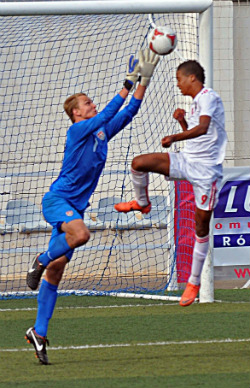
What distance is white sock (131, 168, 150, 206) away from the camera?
7.16 metres

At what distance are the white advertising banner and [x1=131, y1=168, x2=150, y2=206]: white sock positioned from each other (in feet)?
15.9

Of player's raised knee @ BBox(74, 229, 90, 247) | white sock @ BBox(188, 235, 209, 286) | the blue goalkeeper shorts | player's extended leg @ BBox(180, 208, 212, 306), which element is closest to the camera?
player's raised knee @ BBox(74, 229, 90, 247)

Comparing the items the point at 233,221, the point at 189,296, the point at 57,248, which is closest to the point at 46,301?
the point at 57,248

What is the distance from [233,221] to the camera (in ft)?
39.7

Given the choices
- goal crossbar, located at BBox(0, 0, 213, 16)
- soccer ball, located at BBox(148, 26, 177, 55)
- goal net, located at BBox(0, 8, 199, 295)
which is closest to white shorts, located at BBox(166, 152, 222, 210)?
soccer ball, located at BBox(148, 26, 177, 55)

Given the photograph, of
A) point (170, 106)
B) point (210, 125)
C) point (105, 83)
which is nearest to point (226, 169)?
point (170, 106)

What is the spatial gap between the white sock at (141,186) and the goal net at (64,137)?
4.49 metres

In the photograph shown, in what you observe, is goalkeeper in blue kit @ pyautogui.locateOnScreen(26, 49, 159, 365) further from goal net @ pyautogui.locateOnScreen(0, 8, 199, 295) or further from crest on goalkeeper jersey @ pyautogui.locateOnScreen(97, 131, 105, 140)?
goal net @ pyautogui.locateOnScreen(0, 8, 199, 295)

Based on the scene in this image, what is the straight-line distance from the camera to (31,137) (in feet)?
46.9

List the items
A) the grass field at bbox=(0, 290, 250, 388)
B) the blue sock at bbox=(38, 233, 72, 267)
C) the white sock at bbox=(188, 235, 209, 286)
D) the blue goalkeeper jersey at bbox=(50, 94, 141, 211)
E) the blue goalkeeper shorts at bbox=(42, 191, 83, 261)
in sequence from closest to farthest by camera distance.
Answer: the grass field at bbox=(0, 290, 250, 388) → the blue sock at bbox=(38, 233, 72, 267) → the blue goalkeeper shorts at bbox=(42, 191, 83, 261) → the blue goalkeeper jersey at bbox=(50, 94, 141, 211) → the white sock at bbox=(188, 235, 209, 286)

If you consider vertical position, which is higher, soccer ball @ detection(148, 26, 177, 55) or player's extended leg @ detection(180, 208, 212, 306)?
soccer ball @ detection(148, 26, 177, 55)

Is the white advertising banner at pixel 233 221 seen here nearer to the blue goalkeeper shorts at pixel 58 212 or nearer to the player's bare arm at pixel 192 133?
the player's bare arm at pixel 192 133

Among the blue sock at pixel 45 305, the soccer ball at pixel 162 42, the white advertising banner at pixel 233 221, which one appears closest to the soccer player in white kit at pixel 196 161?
the soccer ball at pixel 162 42

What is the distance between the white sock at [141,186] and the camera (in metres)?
7.16
